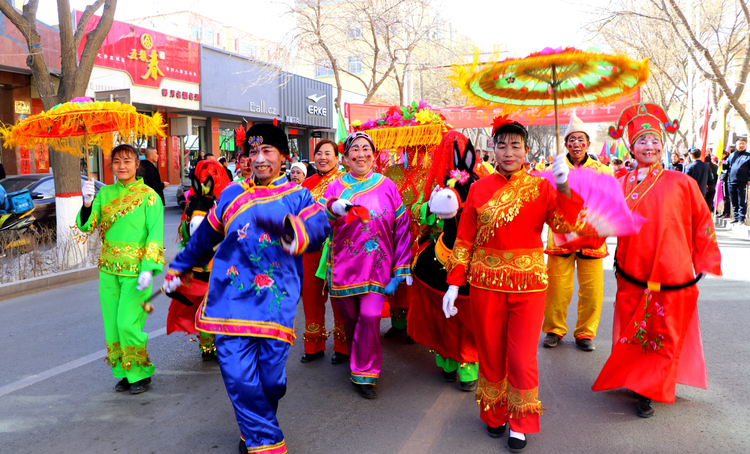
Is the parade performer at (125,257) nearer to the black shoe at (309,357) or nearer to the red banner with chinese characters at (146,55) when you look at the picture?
the black shoe at (309,357)

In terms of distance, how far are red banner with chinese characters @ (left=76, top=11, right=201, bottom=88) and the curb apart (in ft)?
35.7

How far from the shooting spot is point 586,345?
4.95 metres

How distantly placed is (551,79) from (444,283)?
5.68ft

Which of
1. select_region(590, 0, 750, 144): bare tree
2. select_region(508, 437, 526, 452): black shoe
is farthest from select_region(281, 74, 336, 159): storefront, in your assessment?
select_region(508, 437, 526, 452): black shoe

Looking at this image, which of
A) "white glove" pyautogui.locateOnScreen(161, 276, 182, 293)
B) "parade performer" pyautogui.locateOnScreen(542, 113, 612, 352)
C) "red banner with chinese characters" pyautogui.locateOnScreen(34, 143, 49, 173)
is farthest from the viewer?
"red banner with chinese characters" pyautogui.locateOnScreen(34, 143, 49, 173)

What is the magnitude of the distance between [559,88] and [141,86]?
59.2 ft

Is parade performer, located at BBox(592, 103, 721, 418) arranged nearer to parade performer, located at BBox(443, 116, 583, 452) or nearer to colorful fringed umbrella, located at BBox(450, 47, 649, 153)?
colorful fringed umbrella, located at BBox(450, 47, 649, 153)

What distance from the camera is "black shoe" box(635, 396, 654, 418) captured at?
11.8 feet

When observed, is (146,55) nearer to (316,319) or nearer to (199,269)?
(199,269)

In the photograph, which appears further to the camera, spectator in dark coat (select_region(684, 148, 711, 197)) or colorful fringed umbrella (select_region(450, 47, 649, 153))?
spectator in dark coat (select_region(684, 148, 711, 197))

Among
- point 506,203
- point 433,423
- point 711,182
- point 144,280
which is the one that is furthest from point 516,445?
point 711,182

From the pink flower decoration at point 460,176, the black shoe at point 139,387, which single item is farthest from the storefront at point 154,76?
the pink flower decoration at point 460,176

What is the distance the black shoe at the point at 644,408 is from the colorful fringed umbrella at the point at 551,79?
6.07ft

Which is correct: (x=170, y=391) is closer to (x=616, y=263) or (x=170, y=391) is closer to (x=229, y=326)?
(x=229, y=326)
